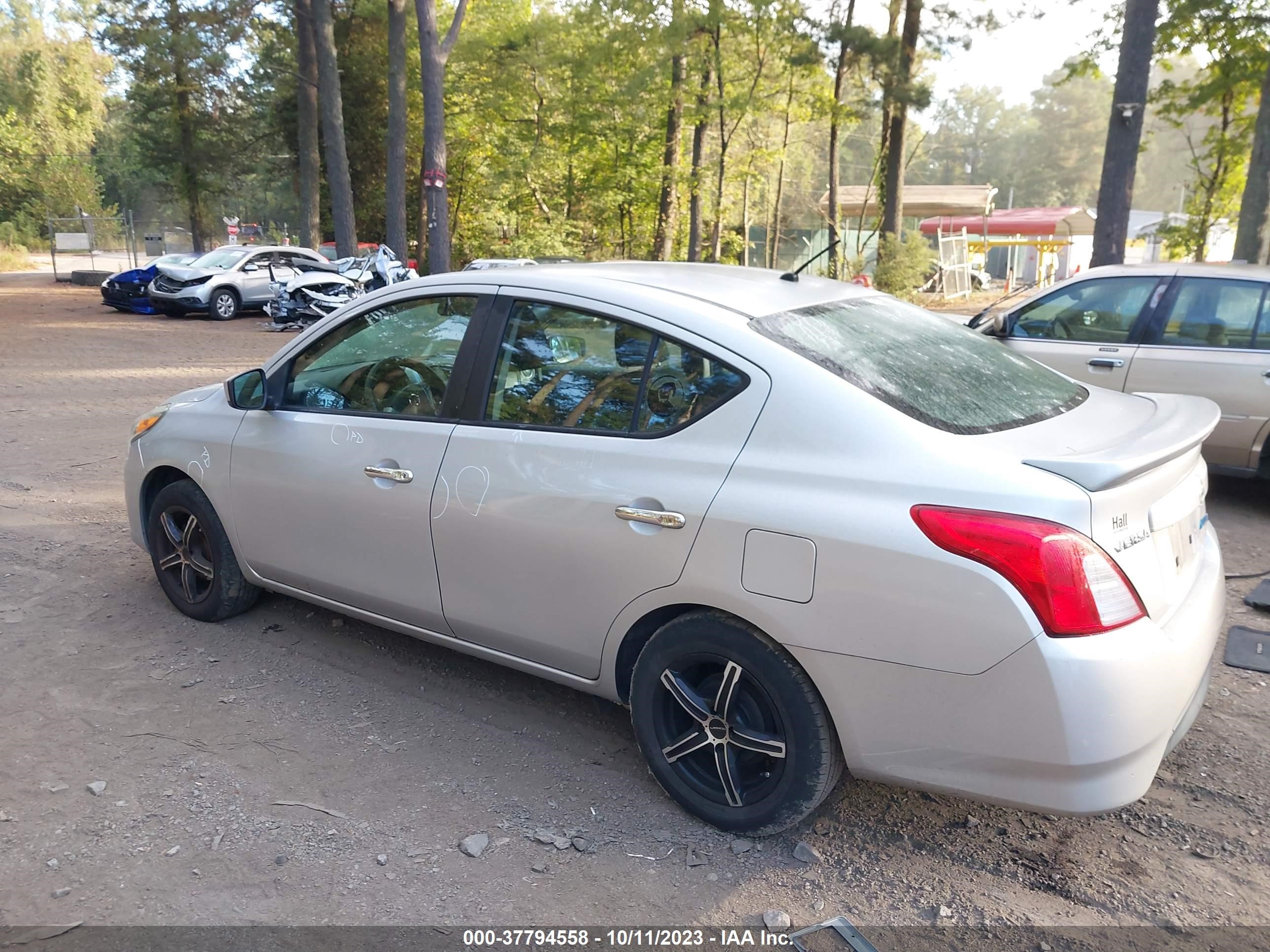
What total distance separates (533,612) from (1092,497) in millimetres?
1798

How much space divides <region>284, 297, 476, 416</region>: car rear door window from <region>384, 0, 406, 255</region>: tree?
17.5 metres

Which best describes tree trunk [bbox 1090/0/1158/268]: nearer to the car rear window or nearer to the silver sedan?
the car rear window

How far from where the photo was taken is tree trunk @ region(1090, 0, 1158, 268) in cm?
1137

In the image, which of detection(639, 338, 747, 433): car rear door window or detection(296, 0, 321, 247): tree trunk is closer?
detection(639, 338, 747, 433): car rear door window

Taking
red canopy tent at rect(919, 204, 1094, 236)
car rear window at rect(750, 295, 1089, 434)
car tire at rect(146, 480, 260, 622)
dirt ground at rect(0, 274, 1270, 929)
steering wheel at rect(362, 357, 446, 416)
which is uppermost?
red canopy tent at rect(919, 204, 1094, 236)

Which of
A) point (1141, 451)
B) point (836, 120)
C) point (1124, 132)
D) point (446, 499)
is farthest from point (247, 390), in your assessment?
point (836, 120)

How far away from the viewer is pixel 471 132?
3150 centimetres

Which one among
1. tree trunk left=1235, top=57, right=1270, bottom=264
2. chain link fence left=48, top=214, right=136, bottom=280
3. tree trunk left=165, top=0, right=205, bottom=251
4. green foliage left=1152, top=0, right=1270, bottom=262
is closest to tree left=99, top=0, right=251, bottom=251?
tree trunk left=165, top=0, right=205, bottom=251

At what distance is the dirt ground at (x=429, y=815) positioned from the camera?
279 cm

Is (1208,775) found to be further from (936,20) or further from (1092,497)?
(936,20)

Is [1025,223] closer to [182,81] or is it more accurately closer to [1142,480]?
[182,81]

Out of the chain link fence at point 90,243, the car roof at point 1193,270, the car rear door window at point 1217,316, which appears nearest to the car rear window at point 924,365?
the car rear door window at point 1217,316

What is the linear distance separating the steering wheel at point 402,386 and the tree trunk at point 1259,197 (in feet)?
43.6

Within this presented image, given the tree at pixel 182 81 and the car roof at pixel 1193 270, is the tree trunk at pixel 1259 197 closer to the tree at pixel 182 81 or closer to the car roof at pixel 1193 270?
the car roof at pixel 1193 270
